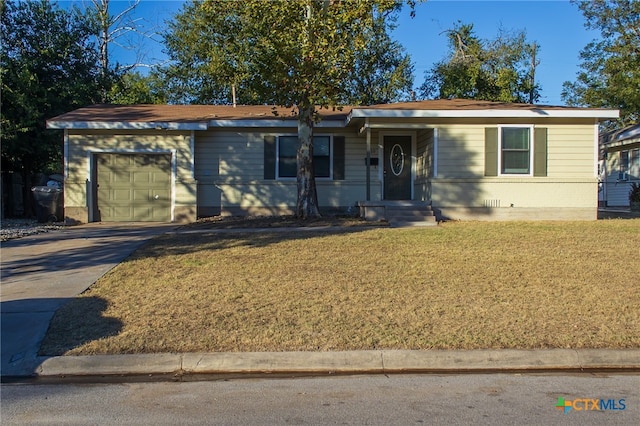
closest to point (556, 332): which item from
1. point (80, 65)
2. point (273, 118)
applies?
point (273, 118)

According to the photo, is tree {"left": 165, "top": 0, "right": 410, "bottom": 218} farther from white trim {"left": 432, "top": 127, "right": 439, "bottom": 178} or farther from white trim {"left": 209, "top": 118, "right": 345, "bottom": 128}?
white trim {"left": 432, "top": 127, "right": 439, "bottom": 178}

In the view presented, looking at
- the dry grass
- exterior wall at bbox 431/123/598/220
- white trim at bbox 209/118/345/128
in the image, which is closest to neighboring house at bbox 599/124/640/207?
exterior wall at bbox 431/123/598/220

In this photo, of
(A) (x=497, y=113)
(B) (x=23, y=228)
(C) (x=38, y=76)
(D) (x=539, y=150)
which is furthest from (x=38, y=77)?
(D) (x=539, y=150)

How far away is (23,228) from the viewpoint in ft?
49.1

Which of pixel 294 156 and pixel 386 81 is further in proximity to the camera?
pixel 386 81

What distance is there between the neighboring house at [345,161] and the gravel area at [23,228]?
889 millimetres

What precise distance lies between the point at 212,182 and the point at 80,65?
346 inches

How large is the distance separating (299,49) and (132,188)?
7.35 metres

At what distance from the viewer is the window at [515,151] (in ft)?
52.4

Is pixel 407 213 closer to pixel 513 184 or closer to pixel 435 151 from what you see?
pixel 435 151

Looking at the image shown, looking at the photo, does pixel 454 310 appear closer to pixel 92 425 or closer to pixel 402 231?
pixel 92 425

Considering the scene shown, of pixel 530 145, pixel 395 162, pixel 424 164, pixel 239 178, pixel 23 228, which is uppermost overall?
pixel 530 145

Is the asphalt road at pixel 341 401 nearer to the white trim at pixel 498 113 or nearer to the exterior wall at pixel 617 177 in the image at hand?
the white trim at pixel 498 113

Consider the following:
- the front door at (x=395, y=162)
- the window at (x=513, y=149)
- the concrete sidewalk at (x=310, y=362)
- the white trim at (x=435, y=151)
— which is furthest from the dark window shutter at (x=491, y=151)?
the concrete sidewalk at (x=310, y=362)
